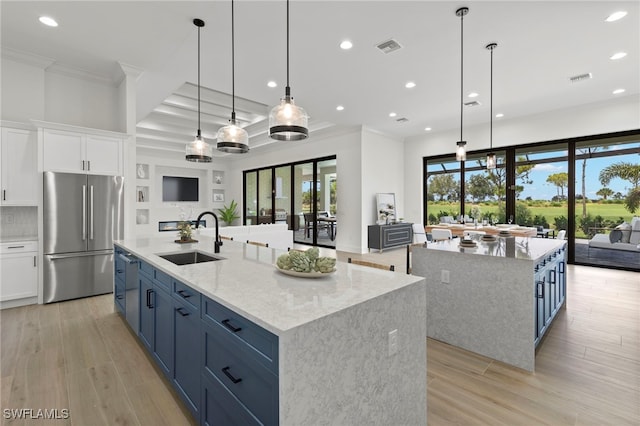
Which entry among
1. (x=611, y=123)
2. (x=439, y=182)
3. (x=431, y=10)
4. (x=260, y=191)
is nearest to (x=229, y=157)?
(x=260, y=191)

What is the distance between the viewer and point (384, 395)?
1420 mm

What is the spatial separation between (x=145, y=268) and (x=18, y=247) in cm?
269

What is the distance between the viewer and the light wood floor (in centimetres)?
186

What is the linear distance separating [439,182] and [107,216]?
773cm

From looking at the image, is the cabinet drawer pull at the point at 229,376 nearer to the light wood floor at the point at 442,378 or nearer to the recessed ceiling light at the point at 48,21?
the light wood floor at the point at 442,378

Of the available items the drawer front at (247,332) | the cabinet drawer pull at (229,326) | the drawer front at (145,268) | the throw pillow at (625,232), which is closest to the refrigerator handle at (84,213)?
the drawer front at (145,268)

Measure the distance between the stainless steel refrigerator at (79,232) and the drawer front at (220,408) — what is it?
357 cm

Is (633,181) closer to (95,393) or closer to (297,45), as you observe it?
(297,45)

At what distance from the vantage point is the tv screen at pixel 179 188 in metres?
10.9

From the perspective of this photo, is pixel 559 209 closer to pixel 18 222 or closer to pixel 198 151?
pixel 198 151

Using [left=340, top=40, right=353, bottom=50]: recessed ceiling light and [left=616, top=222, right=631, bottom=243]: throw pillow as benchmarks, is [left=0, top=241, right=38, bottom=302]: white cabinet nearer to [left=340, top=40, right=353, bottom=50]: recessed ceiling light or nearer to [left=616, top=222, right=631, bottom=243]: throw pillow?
[left=340, top=40, right=353, bottom=50]: recessed ceiling light

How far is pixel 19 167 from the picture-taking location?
3.88 m

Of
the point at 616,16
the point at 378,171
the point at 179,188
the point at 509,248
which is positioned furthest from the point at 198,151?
the point at 179,188

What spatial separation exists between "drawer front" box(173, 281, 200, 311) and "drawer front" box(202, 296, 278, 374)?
122mm
